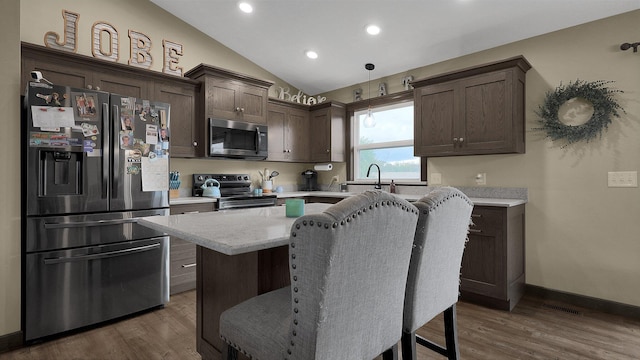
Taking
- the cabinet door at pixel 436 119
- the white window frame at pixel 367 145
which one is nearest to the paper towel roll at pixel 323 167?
the white window frame at pixel 367 145

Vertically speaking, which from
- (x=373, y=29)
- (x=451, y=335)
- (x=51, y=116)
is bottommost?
(x=451, y=335)

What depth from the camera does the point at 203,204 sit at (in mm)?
3225

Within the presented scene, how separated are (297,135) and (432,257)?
3453 mm

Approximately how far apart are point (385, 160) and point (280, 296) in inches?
128

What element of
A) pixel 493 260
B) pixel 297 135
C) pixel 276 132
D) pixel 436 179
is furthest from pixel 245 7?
pixel 493 260

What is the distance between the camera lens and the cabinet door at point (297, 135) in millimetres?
4453

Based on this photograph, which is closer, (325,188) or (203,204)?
(203,204)

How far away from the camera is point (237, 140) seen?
12.4 feet

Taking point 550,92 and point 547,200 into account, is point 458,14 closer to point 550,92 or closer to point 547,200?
point 550,92

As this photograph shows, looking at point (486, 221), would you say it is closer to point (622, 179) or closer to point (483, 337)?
point (483, 337)

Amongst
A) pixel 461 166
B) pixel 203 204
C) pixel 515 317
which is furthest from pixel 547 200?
pixel 203 204

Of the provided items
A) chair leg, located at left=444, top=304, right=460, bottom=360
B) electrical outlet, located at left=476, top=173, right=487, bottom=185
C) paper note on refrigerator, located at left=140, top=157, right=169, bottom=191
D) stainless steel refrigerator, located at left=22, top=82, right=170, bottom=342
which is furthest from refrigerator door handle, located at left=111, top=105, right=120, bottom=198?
electrical outlet, located at left=476, top=173, right=487, bottom=185

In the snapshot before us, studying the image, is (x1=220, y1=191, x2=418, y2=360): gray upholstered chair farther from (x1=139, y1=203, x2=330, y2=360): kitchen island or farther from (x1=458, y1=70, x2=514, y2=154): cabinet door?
(x1=458, y1=70, x2=514, y2=154): cabinet door

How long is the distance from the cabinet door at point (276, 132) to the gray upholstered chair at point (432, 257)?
10.1 feet
